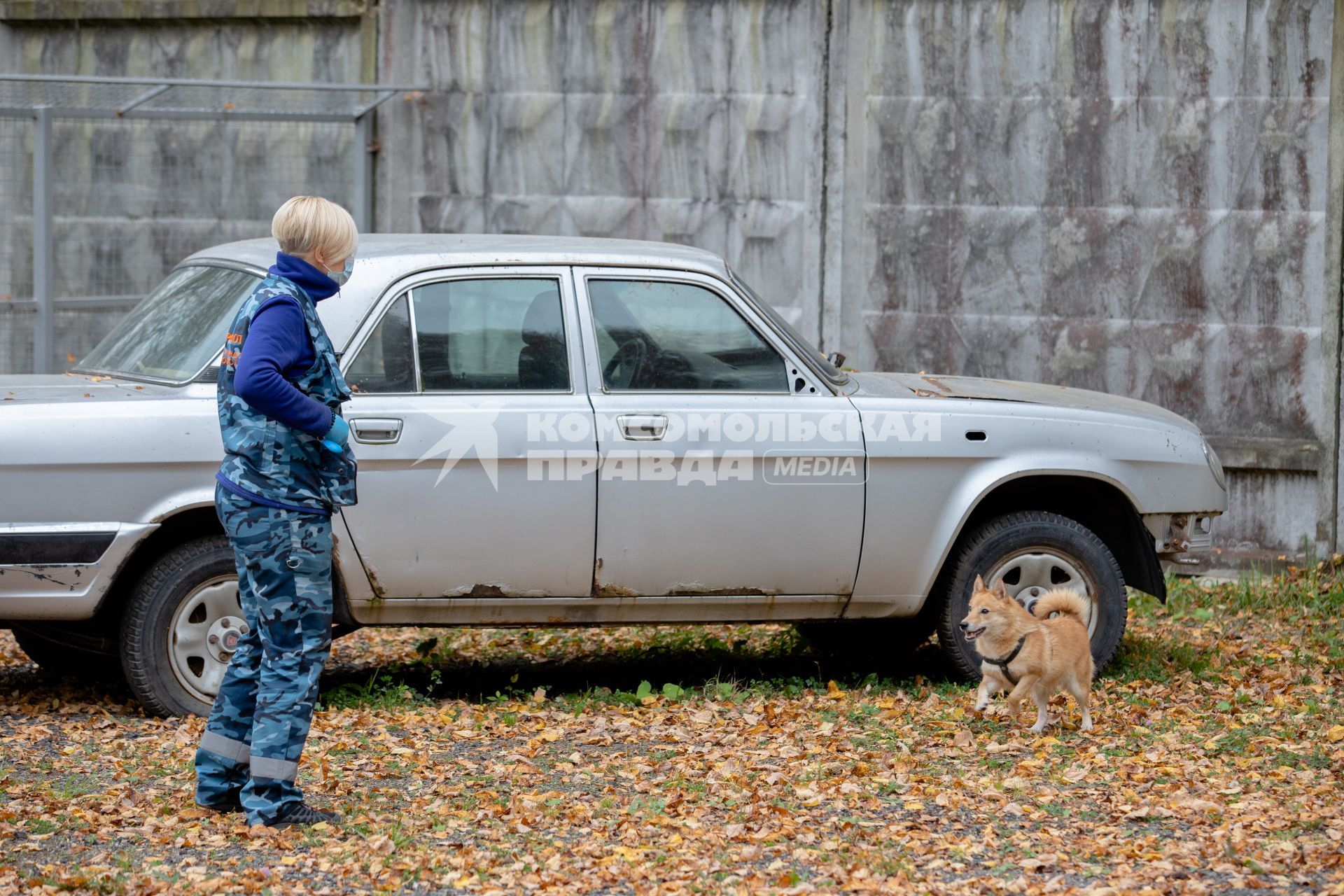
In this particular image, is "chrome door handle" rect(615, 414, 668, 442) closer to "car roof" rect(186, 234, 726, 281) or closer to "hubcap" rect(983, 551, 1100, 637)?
"car roof" rect(186, 234, 726, 281)

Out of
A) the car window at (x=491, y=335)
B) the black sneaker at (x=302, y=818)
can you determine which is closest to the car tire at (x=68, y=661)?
the car window at (x=491, y=335)

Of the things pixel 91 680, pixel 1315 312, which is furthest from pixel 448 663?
pixel 1315 312

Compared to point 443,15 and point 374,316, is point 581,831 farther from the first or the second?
point 443,15

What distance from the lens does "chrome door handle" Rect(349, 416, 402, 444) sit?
5.97 metres

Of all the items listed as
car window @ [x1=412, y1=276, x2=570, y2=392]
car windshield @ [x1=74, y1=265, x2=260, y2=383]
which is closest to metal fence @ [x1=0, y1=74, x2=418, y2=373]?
car windshield @ [x1=74, y1=265, x2=260, y2=383]

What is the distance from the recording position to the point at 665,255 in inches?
258

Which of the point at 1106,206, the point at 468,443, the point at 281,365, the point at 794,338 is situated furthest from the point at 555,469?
the point at 1106,206

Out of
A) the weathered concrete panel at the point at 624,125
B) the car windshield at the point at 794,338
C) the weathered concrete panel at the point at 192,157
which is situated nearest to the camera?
the car windshield at the point at 794,338

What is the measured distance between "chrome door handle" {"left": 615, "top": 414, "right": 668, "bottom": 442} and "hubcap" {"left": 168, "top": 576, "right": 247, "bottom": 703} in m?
1.57

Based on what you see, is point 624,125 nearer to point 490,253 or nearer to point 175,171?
point 175,171

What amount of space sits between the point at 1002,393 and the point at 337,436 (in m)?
3.21

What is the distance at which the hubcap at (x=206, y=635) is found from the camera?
6082 mm

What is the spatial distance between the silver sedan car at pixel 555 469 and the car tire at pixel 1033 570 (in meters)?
0.01

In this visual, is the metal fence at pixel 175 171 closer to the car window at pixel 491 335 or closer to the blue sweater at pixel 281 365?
the car window at pixel 491 335
